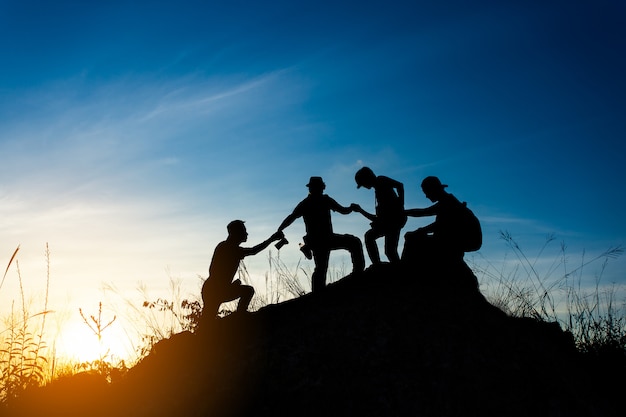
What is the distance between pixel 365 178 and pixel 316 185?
0.62 metres

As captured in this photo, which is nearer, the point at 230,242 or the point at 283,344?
the point at 283,344

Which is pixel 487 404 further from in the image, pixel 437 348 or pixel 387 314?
A: pixel 387 314

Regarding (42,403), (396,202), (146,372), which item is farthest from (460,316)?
(42,403)

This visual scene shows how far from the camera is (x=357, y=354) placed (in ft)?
12.0

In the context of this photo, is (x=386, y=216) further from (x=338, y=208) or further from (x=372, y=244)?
(x=338, y=208)

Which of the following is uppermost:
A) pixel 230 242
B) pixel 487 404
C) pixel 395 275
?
pixel 230 242

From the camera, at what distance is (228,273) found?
586 centimetres

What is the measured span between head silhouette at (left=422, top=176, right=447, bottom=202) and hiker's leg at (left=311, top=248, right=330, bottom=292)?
1.35 meters

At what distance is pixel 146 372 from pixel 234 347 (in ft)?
3.26

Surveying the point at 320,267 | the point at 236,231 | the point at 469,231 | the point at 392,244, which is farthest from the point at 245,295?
the point at 469,231

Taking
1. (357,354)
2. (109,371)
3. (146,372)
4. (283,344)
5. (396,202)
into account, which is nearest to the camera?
(357,354)

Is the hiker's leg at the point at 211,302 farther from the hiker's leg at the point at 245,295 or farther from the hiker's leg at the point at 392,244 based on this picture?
the hiker's leg at the point at 392,244

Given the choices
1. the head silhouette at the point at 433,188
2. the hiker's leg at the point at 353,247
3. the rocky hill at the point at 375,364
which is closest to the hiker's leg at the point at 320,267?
the hiker's leg at the point at 353,247

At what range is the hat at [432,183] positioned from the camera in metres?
5.41
